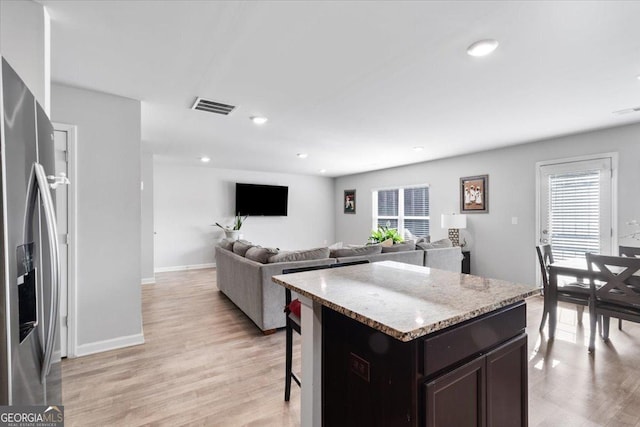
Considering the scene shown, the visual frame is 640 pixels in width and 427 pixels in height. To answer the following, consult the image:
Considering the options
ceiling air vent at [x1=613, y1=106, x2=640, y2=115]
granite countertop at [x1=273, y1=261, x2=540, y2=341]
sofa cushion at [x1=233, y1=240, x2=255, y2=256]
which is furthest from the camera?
sofa cushion at [x1=233, y1=240, x2=255, y2=256]

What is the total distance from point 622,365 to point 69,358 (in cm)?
461

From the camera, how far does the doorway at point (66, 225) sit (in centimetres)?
260

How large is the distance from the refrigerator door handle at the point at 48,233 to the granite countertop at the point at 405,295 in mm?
950

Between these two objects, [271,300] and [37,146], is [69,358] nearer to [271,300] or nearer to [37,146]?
[271,300]

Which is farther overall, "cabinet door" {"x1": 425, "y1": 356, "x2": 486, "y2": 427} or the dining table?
the dining table

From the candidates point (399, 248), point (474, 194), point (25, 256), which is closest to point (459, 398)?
point (25, 256)

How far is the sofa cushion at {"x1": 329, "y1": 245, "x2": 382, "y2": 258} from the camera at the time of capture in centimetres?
387

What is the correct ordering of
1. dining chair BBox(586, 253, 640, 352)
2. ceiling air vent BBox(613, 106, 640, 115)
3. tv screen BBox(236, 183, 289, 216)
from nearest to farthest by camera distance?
dining chair BBox(586, 253, 640, 352)
ceiling air vent BBox(613, 106, 640, 115)
tv screen BBox(236, 183, 289, 216)

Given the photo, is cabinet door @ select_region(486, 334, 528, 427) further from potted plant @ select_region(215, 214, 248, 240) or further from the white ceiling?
potted plant @ select_region(215, 214, 248, 240)

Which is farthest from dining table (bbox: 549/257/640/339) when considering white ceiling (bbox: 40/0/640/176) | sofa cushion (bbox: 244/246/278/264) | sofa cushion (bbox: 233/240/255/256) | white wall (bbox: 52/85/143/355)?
white wall (bbox: 52/85/143/355)

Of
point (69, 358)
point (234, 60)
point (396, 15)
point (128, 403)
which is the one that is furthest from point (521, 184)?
point (69, 358)

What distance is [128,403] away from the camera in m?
2.05

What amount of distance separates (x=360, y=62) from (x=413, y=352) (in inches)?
76.9

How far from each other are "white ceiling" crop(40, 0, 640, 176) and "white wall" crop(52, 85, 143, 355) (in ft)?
0.76
